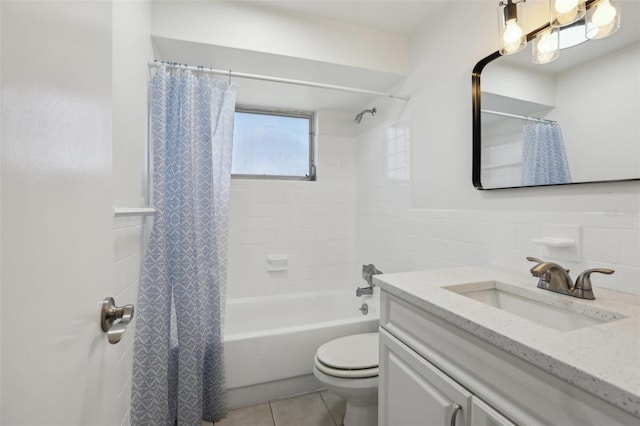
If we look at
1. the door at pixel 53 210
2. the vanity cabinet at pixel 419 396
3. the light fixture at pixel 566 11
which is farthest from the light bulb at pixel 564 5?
the door at pixel 53 210

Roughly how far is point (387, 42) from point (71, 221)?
80.8 inches

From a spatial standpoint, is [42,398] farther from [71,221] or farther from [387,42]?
[387,42]

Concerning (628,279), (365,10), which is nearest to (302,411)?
(628,279)

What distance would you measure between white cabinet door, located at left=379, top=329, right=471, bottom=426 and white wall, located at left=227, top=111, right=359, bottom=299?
1.60 metres

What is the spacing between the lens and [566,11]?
971 mm

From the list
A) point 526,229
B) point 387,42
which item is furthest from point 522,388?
point 387,42

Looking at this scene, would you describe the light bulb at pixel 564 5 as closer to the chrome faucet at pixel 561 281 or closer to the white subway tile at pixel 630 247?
the white subway tile at pixel 630 247

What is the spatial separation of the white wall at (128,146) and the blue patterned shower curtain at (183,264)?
8 centimetres

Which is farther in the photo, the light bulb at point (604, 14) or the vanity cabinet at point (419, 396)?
the light bulb at point (604, 14)

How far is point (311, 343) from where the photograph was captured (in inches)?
68.4

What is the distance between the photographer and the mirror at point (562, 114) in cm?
88

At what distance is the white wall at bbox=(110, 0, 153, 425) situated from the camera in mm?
1052

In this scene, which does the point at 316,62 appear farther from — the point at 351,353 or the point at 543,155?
the point at 351,353

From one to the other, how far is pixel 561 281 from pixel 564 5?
95 centimetres
